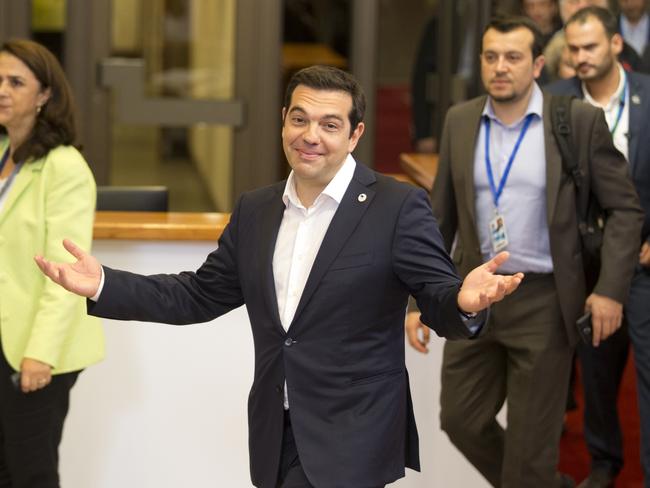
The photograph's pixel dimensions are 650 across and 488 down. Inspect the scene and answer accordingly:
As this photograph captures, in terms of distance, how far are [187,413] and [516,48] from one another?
1.73m

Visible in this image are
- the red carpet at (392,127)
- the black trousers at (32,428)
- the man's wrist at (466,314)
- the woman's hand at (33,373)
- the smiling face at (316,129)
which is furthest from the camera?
the red carpet at (392,127)

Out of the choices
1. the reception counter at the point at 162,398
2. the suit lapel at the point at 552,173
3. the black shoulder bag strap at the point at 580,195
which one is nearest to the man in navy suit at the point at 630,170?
the black shoulder bag strap at the point at 580,195

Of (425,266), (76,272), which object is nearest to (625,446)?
(425,266)

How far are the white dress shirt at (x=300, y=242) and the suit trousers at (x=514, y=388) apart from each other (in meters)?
1.31

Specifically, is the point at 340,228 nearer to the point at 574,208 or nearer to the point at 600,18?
the point at 574,208

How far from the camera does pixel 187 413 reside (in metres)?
4.94

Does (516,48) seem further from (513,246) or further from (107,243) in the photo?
(107,243)

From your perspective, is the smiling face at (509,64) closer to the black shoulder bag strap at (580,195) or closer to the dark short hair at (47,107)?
the black shoulder bag strap at (580,195)

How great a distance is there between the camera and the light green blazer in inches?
161

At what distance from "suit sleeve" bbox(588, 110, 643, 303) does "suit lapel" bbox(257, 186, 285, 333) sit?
4.47 ft

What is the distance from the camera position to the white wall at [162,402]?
4.87 meters

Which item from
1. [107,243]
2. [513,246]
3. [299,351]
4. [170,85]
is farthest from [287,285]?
[170,85]

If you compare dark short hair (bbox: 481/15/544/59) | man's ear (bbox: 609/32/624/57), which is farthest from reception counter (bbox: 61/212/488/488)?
man's ear (bbox: 609/32/624/57)

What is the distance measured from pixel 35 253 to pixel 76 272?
0.94 m
